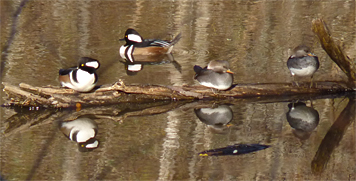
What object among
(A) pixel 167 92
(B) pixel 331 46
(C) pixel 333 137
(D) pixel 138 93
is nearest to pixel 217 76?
(A) pixel 167 92

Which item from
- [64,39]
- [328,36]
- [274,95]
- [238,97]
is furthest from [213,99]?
[64,39]

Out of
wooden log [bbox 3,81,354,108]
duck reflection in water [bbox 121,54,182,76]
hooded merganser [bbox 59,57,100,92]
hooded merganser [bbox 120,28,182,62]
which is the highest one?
hooded merganser [bbox 120,28,182,62]

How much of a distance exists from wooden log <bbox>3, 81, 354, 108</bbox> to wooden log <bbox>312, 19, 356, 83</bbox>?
404 millimetres

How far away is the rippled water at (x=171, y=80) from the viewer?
5449 millimetres

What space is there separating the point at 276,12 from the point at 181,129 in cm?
826

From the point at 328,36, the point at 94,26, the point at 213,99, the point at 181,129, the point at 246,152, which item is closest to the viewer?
the point at 246,152

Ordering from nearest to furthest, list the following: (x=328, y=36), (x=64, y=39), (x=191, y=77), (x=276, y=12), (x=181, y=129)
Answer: (x=181, y=129) → (x=328, y=36) → (x=191, y=77) → (x=64, y=39) → (x=276, y=12)

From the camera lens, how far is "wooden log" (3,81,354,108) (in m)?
7.15

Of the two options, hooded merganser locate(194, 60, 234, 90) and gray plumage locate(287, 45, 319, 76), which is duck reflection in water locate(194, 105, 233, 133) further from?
gray plumage locate(287, 45, 319, 76)

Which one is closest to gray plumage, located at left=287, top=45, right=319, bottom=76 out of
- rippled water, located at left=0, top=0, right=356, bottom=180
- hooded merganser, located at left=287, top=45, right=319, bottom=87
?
hooded merganser, located at left=287, top=45, right=319, bottom=87

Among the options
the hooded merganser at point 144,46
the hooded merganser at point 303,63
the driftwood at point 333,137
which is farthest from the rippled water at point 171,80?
the hooded merganser at point 303,63

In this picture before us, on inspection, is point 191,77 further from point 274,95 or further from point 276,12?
point 276,12

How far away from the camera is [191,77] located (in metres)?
8.90

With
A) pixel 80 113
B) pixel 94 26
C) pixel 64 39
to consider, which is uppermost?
pixel 94 26
